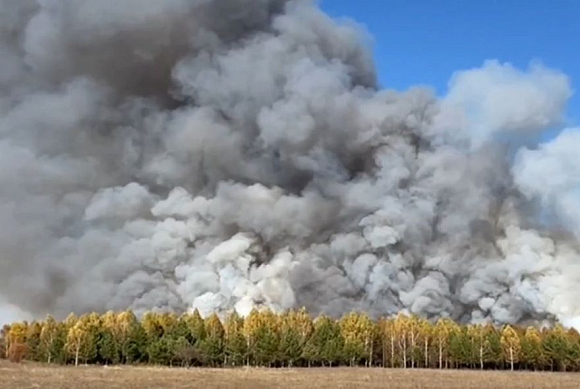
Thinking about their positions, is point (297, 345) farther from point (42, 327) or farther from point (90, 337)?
point (42, 327)

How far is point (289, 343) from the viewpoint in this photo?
230 ft

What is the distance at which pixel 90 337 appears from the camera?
69688 millimetres

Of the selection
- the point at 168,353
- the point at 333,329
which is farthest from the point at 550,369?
the point at 168,353

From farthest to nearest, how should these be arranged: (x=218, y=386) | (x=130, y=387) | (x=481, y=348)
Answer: (x=481, y=348) < (x=218, y=386) < (x=130, y=387)

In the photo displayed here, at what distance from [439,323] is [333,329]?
1216 centimetres

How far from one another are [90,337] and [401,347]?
1253 inches

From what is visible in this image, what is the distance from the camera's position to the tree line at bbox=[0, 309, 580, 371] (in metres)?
69.5

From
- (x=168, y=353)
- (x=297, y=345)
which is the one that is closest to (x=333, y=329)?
(x=297, y=345)

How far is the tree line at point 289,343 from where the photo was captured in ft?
228

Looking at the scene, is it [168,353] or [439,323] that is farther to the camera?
[439,323]

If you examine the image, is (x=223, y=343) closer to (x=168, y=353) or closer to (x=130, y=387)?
(x=168, y=353)

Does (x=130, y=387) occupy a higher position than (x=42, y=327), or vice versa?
(x=42, y=327)

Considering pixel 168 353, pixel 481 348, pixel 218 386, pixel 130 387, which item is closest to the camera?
pixel 130 387

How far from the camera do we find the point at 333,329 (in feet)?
238
